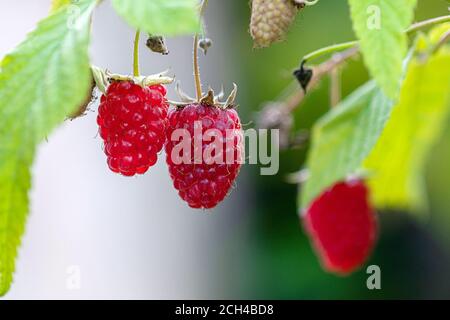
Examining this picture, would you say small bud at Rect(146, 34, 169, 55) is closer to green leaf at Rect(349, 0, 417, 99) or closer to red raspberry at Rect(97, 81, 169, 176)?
red raspberry at Rect(97, 81, 169, 176)

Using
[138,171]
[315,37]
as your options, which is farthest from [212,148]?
[315,37]

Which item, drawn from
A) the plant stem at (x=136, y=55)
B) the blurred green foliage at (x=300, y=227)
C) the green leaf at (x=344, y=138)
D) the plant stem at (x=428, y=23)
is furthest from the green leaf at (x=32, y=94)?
the blurred green foliage at (x=300, y=227)

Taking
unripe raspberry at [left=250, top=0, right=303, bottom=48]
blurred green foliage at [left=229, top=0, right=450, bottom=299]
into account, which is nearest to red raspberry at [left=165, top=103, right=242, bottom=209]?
unripe raspberry at [left=250, top=0, right=303, bottom=48]

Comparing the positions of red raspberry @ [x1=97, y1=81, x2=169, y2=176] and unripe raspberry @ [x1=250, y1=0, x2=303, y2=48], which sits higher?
unripe raspberry @ [x1=250, y1=0, x2=303, y2=48]

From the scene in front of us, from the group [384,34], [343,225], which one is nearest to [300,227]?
[343,225]

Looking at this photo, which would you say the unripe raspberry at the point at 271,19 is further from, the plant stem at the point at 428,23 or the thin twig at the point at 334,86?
the thin twig at the point at 334,86

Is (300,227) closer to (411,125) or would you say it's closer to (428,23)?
(411,125)
